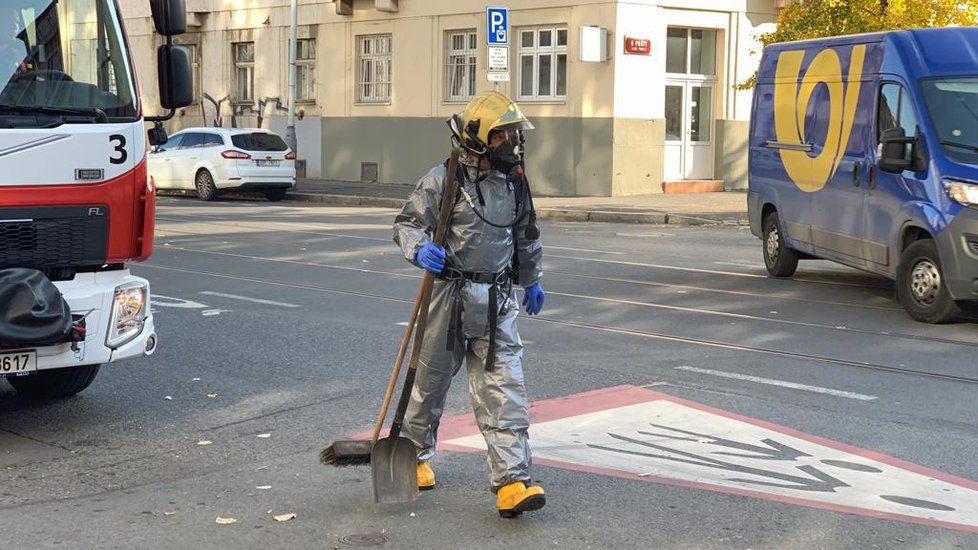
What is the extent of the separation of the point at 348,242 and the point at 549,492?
1193 cm

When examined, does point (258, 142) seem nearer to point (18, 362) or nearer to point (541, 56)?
point (541, 56)

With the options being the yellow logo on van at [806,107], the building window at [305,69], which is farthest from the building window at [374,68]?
the yellow logo on van at [806,107]

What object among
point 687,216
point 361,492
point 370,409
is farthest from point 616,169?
point 361,492

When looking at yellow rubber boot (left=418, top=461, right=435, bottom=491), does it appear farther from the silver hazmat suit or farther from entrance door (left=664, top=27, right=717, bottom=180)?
entrance door (left=664, top=27, right=717, bottom=180)

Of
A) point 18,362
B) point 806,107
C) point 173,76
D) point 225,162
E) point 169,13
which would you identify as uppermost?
point 169,13

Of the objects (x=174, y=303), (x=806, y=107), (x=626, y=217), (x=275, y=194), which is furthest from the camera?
(x=275, y=194)

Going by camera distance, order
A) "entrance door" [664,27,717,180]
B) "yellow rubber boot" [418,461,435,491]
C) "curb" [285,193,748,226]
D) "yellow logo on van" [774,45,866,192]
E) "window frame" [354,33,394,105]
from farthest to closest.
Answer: "window frame" [354,33,394,105] < "entrance door" [664,27,717,180] < "curb" [285,193,748,226] < "yellow logo on van" [774,45,866,192] < "yellow rubber boot" [418,461,435,491]

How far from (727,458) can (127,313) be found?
124 inches

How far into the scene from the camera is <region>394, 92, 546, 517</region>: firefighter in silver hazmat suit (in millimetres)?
5559

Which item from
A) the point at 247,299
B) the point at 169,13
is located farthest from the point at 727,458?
the point at 247,299

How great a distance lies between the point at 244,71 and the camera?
35.9 meters

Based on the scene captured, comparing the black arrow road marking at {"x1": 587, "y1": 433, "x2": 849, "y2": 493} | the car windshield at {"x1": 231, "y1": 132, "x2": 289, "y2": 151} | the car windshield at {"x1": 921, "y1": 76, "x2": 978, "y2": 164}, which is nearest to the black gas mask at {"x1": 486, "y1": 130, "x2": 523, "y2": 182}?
the black arrow road marking at {"x1": 587, "y1": 433, "x2": 849, "y2": 493}

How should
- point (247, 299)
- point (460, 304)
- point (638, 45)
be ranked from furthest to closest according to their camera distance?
point (638, 45)
point (247, 299)
point (460, 304)

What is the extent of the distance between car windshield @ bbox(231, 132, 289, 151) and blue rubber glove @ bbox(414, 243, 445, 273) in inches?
873
